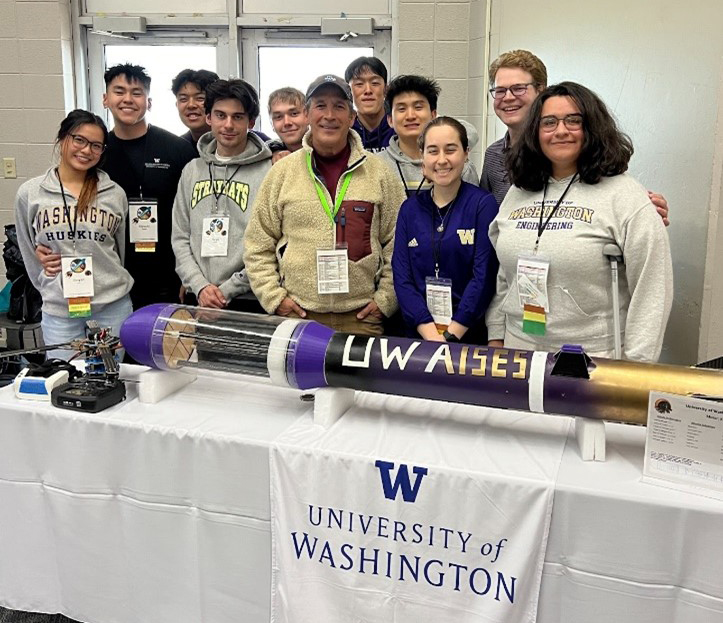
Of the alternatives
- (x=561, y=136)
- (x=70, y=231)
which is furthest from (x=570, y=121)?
(x=70, y=231)

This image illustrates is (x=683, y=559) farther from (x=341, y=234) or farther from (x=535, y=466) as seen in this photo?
(x=341, y=234)

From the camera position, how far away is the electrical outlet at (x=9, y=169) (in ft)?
13.7

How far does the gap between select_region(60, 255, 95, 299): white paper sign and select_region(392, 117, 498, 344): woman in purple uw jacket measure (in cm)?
109

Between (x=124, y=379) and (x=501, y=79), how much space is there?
155 cm

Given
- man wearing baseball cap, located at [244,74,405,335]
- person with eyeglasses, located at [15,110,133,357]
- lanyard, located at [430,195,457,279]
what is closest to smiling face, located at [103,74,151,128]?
person with eyeglasses, located at [15,110,133,357]

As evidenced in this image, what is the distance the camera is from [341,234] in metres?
2.23

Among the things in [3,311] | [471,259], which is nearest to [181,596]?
[471,259]

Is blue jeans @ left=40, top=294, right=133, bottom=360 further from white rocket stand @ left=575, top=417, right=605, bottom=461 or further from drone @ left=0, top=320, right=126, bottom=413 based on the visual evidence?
white rocket stand @ left=575, top=417, right=605, bottom=461

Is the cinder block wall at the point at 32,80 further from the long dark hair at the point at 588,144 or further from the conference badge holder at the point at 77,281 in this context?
the long dark hair at the point at 588,144

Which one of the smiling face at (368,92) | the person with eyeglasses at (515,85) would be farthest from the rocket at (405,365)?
the smiling face at (368,92)

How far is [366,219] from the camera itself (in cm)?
225

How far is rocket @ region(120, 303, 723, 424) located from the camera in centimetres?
138

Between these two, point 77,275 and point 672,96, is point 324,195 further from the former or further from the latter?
point 672,96

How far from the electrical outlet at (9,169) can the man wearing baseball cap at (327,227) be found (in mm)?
2677
